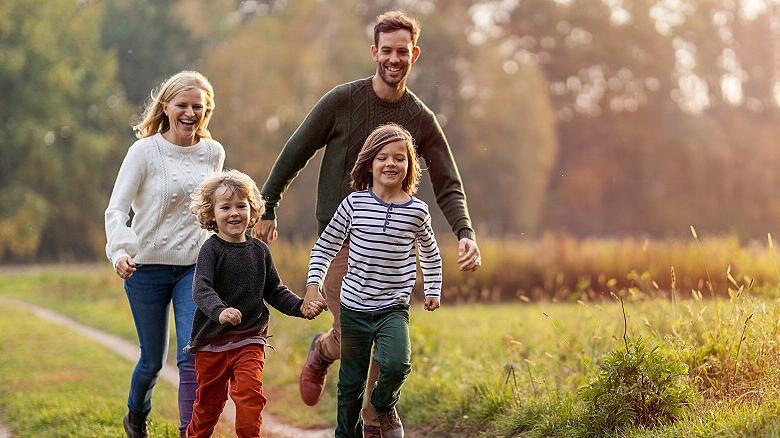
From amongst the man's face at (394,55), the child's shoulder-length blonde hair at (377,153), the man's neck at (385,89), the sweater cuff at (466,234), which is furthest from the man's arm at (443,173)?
the child's shoulder-length blonde hair at (377,153)

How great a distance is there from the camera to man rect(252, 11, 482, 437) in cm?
537

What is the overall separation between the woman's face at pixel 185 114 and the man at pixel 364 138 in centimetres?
52

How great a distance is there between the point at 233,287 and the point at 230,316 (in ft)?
0.85

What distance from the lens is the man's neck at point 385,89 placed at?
5.49m

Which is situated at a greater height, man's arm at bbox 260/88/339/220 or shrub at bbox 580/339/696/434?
man's arm at bbox 260/88/339/220

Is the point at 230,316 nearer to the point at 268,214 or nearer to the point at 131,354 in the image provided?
the point at 268,214

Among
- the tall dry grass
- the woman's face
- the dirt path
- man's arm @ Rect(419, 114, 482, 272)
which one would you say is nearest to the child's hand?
the woman's face

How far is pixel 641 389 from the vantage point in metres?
5.16

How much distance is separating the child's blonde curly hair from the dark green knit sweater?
62cm

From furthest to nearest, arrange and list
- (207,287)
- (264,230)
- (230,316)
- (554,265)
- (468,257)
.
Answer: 1. (554,265)
2. (264,230)
3. (468,257)
4. (207,287)
5. (230,316)

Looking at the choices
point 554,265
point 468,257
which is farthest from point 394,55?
point 554,265

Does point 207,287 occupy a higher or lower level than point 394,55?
lower

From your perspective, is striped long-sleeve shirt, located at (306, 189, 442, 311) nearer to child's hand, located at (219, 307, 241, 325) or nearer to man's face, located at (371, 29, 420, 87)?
child's hand, located at (219, 307, 241, 325)

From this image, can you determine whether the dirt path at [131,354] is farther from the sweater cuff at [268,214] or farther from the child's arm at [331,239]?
the child's arm at [331,239]
